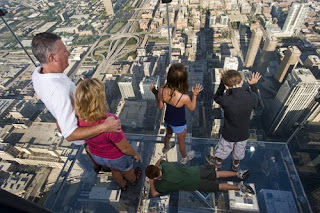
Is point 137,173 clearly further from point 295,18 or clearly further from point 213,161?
point 295,18

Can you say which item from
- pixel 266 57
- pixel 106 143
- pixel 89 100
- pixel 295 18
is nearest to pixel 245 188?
pixel 106 143

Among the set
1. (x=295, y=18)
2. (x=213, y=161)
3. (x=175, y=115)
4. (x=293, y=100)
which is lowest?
(x=295, y=18)

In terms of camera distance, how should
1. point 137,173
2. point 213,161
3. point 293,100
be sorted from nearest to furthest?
point 137,173, point 213,161, point 293,100

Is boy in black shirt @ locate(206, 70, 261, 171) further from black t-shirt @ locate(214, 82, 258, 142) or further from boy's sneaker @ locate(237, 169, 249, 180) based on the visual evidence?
boy's sneaker @ locate(237, 169, 249, 180)

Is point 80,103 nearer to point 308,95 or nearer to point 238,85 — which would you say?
point 238,85

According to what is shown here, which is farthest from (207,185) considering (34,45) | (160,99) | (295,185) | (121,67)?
(121,67)

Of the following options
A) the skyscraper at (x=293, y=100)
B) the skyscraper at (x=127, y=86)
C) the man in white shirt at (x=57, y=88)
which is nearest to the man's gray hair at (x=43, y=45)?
the man in white shirt at (x=57, y=88)

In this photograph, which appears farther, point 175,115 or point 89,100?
point 175,115

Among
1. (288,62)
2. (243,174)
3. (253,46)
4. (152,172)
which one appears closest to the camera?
(152,172)
